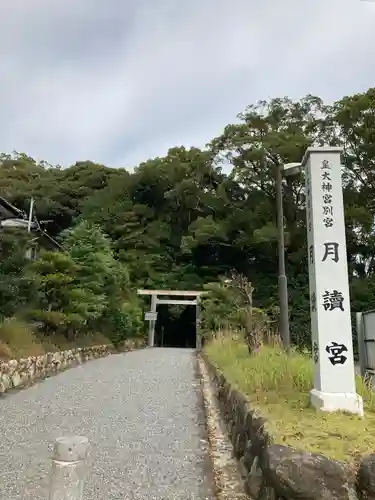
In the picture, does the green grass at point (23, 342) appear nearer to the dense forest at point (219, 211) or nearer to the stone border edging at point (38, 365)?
the stone border edging at point (38, 365)

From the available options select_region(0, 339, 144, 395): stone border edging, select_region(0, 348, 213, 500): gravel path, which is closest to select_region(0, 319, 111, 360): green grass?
select_region(0, 339, 144, 395): stone border edging

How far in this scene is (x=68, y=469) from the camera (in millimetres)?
2156

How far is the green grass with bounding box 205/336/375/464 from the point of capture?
9.37ft

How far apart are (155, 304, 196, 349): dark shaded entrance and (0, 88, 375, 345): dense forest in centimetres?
206

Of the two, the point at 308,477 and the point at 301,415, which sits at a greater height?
the point at 301,415

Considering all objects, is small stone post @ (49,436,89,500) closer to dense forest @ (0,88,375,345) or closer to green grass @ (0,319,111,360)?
green grass @ (0,319,111,360)

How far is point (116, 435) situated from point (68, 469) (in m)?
2.91

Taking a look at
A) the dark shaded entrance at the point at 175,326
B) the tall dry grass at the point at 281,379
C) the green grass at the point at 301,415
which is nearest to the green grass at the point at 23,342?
the tall dry grass at the point at 281,379

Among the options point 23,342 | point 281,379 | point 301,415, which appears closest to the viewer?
point 301,415

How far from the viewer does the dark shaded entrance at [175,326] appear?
1075 inches

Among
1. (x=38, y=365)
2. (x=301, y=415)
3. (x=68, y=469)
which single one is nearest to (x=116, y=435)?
(x=301, y=415)

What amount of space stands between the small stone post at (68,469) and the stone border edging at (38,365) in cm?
626

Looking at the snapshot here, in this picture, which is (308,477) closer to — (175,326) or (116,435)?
(116,435)

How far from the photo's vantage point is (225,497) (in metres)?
3.20
